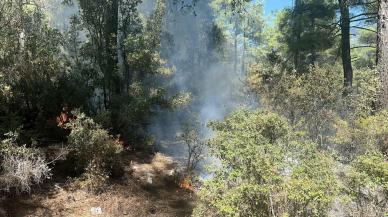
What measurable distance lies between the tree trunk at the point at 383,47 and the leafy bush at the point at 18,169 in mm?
5903

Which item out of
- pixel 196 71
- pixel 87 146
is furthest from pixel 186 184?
pixel 196 71

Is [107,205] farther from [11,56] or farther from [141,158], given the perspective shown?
[11,56]

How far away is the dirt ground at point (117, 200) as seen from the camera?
236 inches

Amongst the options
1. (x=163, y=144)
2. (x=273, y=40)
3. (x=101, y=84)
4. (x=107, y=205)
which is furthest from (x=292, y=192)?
(x=273, y=40)

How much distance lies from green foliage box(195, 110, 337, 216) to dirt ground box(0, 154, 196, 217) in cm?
288

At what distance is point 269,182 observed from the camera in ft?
11.2

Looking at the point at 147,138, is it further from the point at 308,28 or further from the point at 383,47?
the point at 308,28

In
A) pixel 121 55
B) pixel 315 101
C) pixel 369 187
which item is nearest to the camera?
pixel 369 187

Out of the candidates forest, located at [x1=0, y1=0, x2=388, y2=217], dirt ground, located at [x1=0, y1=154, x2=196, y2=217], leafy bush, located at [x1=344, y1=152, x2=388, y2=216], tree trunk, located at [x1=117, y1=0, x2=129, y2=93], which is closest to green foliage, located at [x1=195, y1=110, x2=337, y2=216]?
forest, located at [x1=0, y1=0, x2=388, y2=217]

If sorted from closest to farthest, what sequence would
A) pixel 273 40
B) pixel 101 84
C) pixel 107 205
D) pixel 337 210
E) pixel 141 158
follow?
pixel 337 210
pixel 107 205
pixel 141 158
pixel 101 84
pixel 273 40

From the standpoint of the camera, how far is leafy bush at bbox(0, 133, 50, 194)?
5906 millimetres

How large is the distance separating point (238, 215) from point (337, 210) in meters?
1.16

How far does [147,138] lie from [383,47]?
5.62 metres

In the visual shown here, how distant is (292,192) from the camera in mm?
3125
